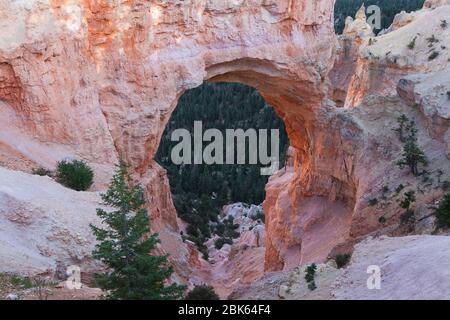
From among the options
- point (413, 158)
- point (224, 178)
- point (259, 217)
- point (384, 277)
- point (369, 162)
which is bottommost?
point (384, 277)

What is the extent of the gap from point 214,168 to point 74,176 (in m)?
29.3

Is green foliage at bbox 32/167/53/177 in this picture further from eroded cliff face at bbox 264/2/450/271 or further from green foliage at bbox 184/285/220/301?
eroded cliff face at bbox 264/2/450/271

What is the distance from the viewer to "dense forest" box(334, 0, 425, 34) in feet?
189

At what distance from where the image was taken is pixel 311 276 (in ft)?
32.1

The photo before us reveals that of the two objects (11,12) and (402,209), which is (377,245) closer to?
(402,209)

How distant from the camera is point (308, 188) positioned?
73.7 ft

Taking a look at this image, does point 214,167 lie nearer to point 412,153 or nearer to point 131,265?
point 412,153

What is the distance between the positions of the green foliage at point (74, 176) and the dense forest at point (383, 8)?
45.8 metres

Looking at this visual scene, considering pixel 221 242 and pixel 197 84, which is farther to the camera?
pixel 221 242

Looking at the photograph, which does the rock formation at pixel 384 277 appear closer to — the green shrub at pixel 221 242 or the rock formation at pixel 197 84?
the rock formation at pixel 197 84

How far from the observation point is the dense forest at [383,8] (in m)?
57.5

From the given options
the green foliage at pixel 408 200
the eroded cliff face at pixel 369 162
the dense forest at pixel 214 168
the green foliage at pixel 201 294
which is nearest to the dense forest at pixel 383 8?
the dense forest at pixel 214 168

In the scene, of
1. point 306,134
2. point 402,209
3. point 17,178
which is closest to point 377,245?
point 402,209

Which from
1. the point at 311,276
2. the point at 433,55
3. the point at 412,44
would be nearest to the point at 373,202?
the point at 311,276
